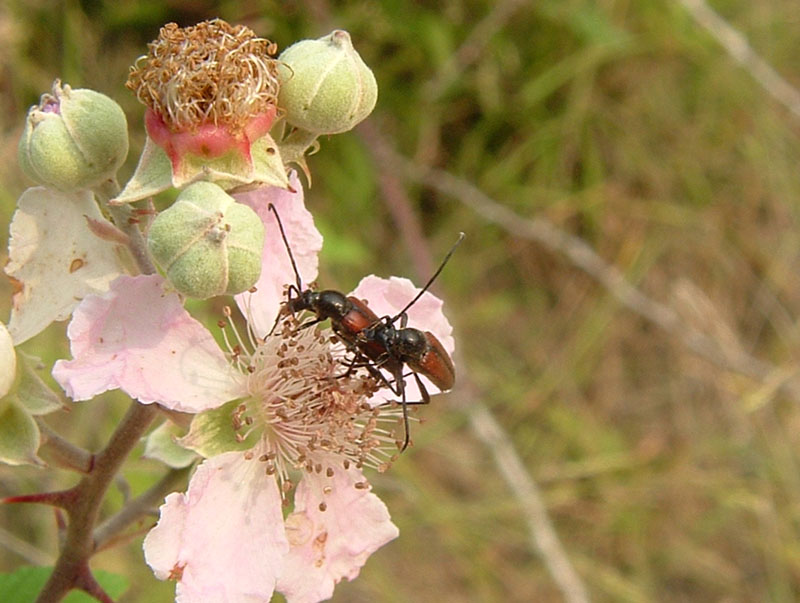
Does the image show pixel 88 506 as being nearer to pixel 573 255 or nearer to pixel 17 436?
pixel 17 436

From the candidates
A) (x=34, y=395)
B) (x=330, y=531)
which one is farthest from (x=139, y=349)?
(x=330, y=531)

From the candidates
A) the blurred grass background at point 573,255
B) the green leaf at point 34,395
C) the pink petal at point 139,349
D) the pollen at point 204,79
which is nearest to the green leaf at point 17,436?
the green leaf at point 34,395

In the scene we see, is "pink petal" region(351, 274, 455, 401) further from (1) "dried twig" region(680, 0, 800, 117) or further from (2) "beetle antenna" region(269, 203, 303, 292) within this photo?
(1) "dried twig" region(680, 0, 800, 117)

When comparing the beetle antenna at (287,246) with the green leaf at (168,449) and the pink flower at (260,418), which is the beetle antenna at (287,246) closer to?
the pink flower at (260,418)

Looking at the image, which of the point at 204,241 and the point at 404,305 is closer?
the point at 204,241

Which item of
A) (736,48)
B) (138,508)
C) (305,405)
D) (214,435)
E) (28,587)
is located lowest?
(28,587)

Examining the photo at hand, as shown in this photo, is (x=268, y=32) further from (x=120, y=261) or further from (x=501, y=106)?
(x=120, y=261)

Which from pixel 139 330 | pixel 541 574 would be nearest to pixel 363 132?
pixel 541 574

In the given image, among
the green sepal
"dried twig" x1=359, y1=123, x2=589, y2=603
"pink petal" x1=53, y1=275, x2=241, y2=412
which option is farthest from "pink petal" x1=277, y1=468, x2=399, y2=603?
"dried twig" x1=359, y1=123, x2=589, y2=603
